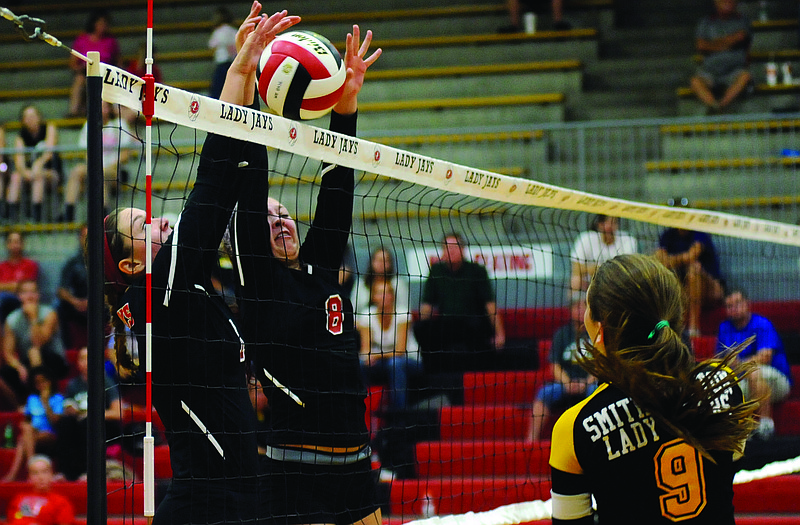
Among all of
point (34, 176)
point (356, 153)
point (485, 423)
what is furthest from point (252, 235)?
point (34, 176)

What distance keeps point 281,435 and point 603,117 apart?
28.2ft

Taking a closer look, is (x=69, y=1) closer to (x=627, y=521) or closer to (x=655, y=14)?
(x=655, y=14)

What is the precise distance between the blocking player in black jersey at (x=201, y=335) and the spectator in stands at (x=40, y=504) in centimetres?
430

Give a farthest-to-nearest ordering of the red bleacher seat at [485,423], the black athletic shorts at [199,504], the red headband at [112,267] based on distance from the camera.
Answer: the red bleacher seat at [485,423] < the red headband at [112,267] < the black athletic shorts at [199,504]

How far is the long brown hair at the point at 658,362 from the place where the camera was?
2.31 meters

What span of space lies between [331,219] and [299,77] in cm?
Answer: 57

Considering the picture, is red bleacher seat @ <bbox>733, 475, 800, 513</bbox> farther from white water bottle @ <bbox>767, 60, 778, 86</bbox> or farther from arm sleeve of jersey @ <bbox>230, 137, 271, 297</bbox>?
white water bottle @ <bbox>767, 60, 778, 86</bbox>

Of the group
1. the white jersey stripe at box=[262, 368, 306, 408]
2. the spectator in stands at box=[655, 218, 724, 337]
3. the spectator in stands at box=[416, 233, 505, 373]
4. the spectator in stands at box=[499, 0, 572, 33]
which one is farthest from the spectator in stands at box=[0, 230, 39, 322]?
the white jersey stripe at box=[262, 368, 306, 408]

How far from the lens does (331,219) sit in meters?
3.81

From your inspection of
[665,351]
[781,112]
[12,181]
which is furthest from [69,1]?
[665,351]

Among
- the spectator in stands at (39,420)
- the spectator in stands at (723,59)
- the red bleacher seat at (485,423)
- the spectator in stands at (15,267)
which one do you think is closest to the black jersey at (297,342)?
the red bleacher seat at (485,423)

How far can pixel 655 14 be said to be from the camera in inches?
507

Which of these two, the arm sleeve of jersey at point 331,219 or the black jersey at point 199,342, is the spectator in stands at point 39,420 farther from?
the black jersey at point 199,342

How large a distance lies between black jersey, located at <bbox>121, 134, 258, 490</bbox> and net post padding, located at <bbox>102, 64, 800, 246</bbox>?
0.10m
